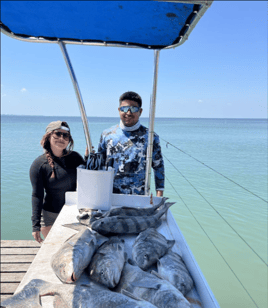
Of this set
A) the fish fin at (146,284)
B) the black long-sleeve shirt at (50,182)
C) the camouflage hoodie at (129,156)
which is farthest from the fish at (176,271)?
the black long-sleeve shirt at (50,182)

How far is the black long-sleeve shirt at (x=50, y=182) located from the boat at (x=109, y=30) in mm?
493

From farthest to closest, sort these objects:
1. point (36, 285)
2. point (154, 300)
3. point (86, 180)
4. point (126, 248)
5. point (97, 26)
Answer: point (86, 180) → point (97, 26) → point (126, 248) → point (36, 285) → point (154, 300)

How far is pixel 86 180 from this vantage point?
1.87 metres

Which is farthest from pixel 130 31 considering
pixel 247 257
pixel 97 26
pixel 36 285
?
pixel 247 257

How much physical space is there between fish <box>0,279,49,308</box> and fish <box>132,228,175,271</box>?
1.52 ft

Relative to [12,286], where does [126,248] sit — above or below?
above

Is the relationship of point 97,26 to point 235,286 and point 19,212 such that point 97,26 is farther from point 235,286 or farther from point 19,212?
point 19,212

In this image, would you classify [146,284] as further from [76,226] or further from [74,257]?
[76,226]

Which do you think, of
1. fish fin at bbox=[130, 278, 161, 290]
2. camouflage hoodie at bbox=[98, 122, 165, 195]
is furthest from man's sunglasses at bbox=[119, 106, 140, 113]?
fish fin at bbox=[130, 278, 161, 290]

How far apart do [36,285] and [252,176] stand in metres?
Result: 12.0

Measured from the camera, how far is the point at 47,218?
8.84 feet

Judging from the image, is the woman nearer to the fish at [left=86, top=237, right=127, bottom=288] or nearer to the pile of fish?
the pile of fish

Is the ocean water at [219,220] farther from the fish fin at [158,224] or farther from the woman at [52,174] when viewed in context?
the woman at [52,174]

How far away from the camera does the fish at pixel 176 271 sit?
3.64 feet
